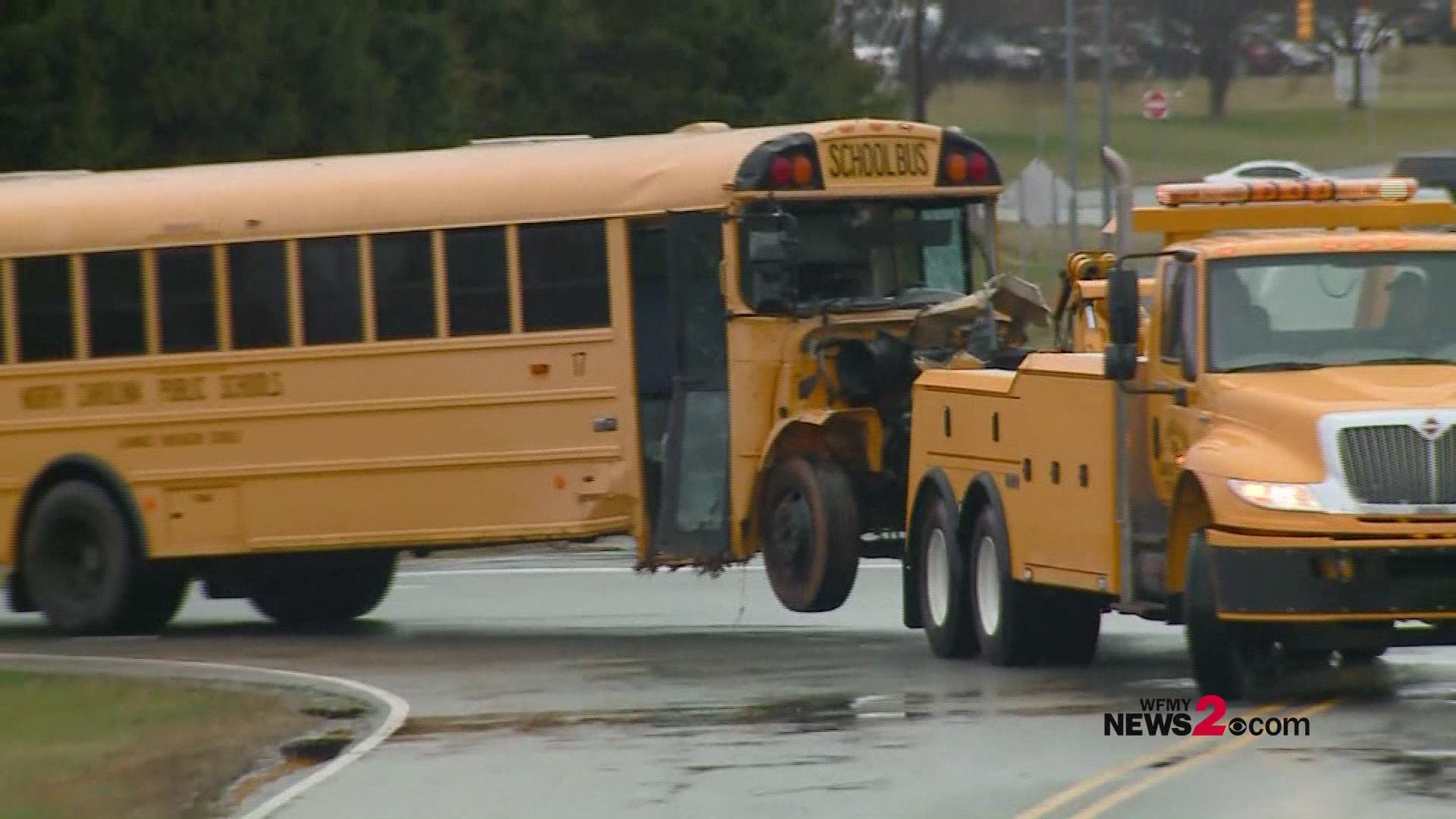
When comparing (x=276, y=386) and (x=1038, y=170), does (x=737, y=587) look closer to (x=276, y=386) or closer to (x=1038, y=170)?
(x=276, y=386)

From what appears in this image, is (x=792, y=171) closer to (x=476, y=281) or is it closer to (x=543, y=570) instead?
(x=476, y=281)

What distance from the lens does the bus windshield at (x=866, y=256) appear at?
19.6 metres

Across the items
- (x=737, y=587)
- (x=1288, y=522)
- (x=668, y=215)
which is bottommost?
(x=737, y=587)

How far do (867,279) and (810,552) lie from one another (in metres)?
1.83

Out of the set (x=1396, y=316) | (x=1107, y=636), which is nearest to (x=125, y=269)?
(x=1107, y=636)

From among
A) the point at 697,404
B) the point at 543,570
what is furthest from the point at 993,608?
the point at 543,570

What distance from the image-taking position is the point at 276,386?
21.1m

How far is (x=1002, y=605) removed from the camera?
56.0ft

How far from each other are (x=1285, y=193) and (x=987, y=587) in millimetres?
2571

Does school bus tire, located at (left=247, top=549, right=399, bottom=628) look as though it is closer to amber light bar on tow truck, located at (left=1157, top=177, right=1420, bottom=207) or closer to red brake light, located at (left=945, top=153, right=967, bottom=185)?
red brake light, located at (left=945, top=153, right=967, bottom=185)

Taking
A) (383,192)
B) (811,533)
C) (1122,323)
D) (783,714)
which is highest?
(383,192)

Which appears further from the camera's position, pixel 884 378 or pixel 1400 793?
pixel 884 378

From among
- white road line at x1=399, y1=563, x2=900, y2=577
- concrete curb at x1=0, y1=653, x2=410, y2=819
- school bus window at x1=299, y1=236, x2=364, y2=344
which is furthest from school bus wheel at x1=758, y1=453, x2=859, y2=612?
white road line at x1=399, y1=563, x2=900, y2=577

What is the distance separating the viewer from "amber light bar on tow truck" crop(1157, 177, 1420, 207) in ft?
53.2
